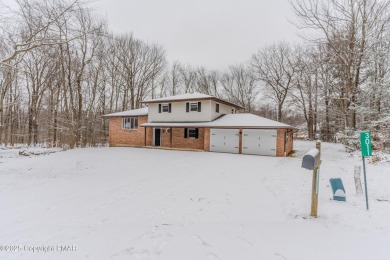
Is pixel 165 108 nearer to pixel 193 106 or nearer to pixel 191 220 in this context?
pixel 193 106

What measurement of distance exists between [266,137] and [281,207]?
36.2 feet

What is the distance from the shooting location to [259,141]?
1545 centimetres

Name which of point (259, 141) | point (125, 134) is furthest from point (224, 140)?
point (125, 134)

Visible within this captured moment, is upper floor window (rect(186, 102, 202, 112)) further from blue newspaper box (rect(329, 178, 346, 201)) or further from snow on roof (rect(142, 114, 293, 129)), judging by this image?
blue newspaper box (rect(329, 178, 346, 201))

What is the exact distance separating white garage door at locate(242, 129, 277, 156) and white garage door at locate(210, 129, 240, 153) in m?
0.67

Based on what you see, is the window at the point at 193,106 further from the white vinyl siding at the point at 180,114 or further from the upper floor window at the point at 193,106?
the white vinyl siding at the point at 180,114

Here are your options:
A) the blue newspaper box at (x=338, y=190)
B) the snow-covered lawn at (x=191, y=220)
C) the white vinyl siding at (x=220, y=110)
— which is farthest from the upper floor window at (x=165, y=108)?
the blue newspaper box at (x=338, y=190)

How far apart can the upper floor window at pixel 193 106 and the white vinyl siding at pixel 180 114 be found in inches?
8.1

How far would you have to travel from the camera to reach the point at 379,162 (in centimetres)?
1030

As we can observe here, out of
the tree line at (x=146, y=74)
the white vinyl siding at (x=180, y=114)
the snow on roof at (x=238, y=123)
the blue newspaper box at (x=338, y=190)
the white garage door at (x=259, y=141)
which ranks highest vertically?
the tree line at (x=146, y=74)

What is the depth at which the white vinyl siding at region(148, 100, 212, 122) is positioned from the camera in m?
18.0

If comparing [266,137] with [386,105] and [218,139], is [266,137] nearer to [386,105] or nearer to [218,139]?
[218,139]

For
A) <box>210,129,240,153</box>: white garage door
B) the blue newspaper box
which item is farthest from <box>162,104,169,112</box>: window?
the blue newspaper box

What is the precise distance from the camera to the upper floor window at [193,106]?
18347 millimetres
